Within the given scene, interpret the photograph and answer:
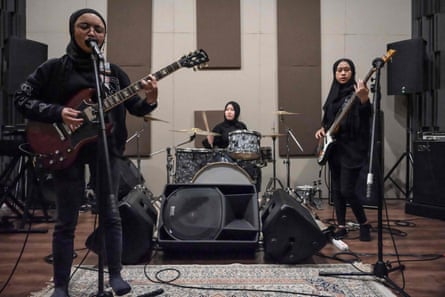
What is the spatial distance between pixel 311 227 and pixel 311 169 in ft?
11.8

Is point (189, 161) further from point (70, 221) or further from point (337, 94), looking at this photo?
point (70, 221)

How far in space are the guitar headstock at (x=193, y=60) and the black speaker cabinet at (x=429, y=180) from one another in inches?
136

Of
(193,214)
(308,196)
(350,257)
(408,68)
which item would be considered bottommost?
(350,257)

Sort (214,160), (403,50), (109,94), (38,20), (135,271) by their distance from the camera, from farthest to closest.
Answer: (38,20)
(403,50)
(214,160)
(135,271)
(109,94)

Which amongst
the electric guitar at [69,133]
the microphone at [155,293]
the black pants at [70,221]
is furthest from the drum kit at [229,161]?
the electric guitar at [69,133]

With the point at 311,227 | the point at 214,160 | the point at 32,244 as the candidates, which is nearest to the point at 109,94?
the point at 311,227

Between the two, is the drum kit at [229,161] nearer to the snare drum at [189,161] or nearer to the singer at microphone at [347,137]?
the snare drum at [189,161]

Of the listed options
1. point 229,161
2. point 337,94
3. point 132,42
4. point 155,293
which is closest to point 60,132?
point 155,293

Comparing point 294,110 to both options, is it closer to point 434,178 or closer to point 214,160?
point 214,160

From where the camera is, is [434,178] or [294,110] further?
[294,110]

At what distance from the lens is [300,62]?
6422mm

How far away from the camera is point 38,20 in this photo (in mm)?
6316

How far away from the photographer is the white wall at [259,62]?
21.0ft

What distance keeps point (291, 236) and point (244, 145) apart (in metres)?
2.03
